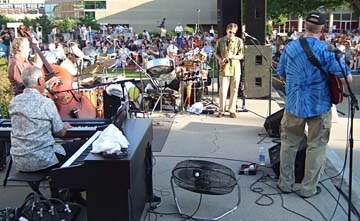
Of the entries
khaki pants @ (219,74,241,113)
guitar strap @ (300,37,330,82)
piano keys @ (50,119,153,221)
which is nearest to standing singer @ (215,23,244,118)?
khaki pants @ (219,74,241,113)

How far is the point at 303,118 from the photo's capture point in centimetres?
459

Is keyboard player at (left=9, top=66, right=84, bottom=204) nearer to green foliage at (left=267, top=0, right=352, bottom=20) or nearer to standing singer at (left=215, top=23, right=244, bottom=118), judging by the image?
standing singer at (left=215, top=23, right=244, bottom=118)

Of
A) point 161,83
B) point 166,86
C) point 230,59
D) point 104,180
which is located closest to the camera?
point 104,180

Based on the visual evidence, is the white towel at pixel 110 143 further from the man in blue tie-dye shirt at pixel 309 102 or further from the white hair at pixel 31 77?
the man in blue tie-dye shirt at pixel 309 102

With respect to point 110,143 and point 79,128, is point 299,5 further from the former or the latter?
point 110,143

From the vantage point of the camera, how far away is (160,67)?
29.7 feet

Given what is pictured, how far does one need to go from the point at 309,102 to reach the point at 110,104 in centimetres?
240

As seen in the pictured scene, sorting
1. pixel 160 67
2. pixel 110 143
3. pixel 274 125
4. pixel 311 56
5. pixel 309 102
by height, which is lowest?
pixel 274 125

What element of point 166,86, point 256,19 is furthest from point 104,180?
point 256,19

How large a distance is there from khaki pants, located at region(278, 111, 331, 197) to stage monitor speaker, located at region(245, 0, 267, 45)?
6745 millimetres

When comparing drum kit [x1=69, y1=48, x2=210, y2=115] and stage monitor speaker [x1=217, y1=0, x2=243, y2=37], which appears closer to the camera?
drum kit [x1=69, y1=48, x2=210, y2=115]

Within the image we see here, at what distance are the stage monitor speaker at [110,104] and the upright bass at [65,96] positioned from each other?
0.79 m

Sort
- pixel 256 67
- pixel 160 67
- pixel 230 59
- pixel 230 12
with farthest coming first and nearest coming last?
1. pixel 230 12
2. pixel 256 67
3. pixel 160 67
4. pixel 230 59

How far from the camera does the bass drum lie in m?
9.05
